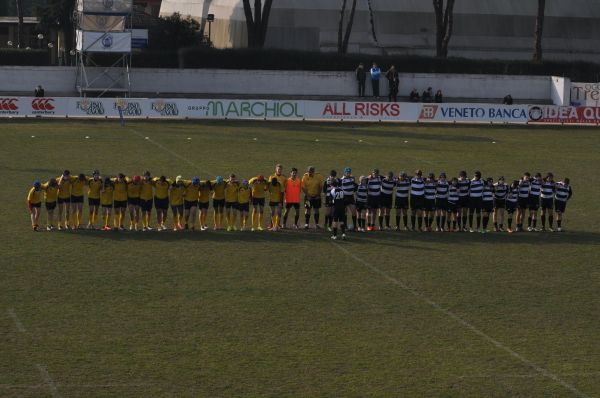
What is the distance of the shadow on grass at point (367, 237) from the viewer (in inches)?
1027

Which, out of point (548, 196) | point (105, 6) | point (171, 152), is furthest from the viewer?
point (105, 6)

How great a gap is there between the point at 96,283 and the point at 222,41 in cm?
5101

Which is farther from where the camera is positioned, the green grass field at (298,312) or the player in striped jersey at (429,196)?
the player in striped jersey at (429,196)

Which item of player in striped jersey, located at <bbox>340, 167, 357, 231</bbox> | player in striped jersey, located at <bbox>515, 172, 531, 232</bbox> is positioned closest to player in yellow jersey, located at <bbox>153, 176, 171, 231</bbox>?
player in striped jersey, located at <bbox>340, 167, 357, 231</bbox>

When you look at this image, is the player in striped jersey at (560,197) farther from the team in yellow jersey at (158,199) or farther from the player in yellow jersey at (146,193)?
the player in yellow jersey at (146,193)

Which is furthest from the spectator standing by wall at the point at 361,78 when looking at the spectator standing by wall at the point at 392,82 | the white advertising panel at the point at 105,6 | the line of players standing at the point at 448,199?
the line of players standing at the point at 448,199

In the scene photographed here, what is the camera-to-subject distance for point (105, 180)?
87.6 feet

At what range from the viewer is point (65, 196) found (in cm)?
2634

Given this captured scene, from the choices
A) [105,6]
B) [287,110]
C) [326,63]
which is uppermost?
[105,6]

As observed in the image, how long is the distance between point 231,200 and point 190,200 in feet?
3.26

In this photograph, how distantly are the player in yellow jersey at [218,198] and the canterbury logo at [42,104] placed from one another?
23795 mm

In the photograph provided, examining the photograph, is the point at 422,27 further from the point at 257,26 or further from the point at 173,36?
the point at 173,36

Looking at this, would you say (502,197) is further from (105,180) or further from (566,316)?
(105,180)

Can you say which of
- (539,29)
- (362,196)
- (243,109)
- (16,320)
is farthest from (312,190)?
(539,29)
